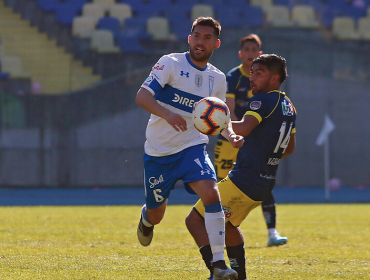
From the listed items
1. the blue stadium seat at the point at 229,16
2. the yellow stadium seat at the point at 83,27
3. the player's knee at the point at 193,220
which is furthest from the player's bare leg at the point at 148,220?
the blue stadium seat at the point at 229,16

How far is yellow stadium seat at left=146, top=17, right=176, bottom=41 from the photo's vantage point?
16109mm

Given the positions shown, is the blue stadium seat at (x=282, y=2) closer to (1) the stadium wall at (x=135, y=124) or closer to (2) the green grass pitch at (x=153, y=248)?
(1) the stadium wall at (x=135, y=124)

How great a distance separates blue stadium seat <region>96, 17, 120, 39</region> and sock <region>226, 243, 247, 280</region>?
1262 cm

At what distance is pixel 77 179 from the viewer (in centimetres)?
1546

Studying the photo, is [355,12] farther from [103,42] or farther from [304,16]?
[103,42]

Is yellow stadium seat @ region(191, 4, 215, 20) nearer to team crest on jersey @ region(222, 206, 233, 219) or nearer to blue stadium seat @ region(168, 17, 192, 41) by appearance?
blue stadium seat @ region(168, 17, 192, 41)

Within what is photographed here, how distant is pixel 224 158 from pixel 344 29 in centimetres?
1172

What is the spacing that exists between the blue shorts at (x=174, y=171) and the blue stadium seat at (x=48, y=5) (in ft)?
41.9

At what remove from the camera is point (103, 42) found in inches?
627

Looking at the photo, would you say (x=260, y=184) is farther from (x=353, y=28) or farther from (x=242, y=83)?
(x=353, y=28)

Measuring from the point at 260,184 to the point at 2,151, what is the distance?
1229 cm

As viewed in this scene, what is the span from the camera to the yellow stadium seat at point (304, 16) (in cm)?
1655

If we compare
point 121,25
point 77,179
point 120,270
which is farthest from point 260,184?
point 121,25

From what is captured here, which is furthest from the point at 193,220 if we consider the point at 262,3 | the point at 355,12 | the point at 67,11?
the point at 355,12
